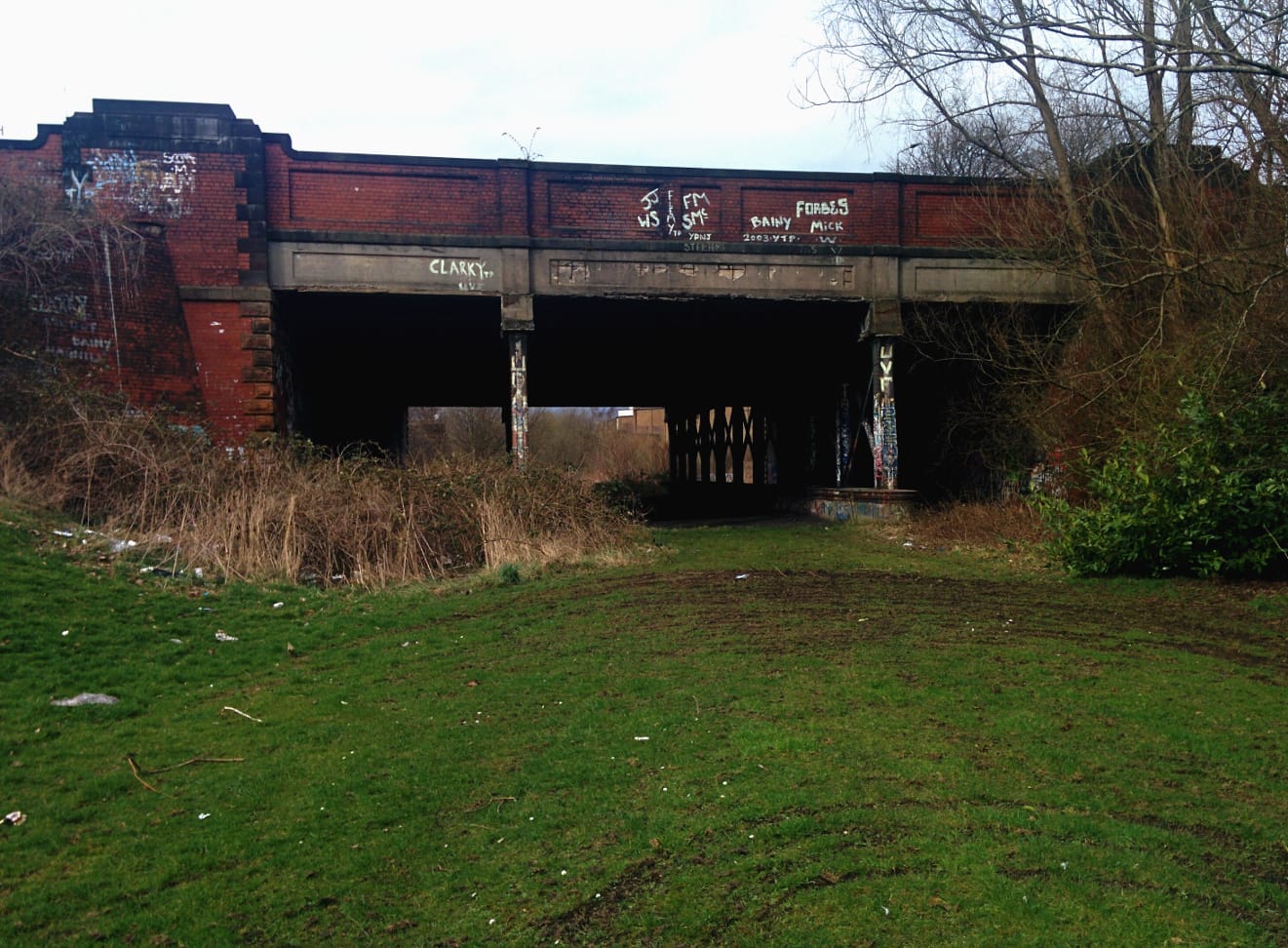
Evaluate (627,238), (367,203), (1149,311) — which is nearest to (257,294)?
(367,203)

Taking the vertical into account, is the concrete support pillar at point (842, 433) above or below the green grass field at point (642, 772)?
above

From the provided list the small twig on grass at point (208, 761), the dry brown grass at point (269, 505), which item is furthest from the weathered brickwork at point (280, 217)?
the small twig on grass at point (208, 761)

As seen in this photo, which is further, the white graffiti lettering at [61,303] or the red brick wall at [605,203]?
the red brick wall at [605,203]

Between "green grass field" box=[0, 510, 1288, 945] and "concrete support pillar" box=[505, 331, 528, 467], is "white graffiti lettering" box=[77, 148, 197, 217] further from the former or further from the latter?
"green grass field" box=[0, 510, 1288, 945]

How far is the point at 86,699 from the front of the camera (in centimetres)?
631

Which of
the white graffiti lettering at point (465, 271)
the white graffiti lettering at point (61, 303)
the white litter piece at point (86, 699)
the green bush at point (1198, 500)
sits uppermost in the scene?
the white graffiti lettering at point (465, 271)

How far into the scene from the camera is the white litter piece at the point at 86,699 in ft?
20.4

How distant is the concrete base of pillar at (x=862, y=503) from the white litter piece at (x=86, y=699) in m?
13.3

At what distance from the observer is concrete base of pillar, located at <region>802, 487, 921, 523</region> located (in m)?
17.3

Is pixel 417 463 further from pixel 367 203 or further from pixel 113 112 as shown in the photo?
pixel 113 112

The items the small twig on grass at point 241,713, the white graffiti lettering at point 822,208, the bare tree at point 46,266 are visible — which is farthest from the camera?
the white graffiti lettering at point 822,208

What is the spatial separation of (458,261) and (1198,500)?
38.1 ft

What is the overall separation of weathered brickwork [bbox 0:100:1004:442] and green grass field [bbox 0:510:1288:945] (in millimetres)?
6430

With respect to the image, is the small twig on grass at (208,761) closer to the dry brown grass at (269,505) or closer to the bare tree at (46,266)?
the dry brown grass at (269,505)
